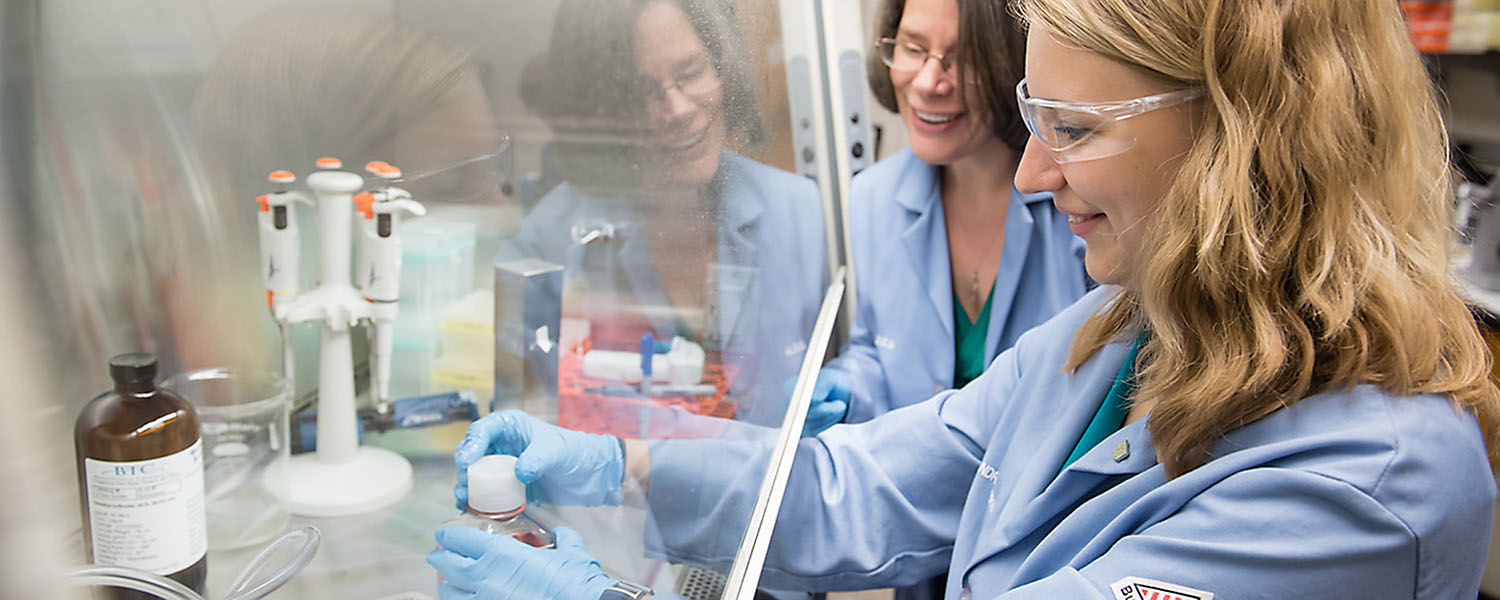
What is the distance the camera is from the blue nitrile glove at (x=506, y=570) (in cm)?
72

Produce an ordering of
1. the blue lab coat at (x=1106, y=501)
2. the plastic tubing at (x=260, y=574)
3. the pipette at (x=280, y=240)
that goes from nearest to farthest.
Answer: the plastic tubing at (x=260, y=574) < the blue lab coat at (x=1106, y=501) < the pipette at (x=280, y=240)

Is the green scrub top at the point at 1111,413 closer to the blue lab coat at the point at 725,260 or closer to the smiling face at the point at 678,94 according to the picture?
the blue lab coat at the point at 725,260

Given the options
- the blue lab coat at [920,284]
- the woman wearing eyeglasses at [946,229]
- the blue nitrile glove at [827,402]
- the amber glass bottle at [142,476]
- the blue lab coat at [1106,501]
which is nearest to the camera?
the amber glass bottle at [142,476]

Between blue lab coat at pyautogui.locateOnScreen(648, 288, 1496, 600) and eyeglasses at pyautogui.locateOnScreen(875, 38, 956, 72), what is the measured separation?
0.60 meters

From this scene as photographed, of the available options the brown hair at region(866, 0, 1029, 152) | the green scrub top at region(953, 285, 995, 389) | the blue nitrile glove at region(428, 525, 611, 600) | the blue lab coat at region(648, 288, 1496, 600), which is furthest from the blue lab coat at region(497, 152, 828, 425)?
the green scrub top at region(953, 285, 995, 389)

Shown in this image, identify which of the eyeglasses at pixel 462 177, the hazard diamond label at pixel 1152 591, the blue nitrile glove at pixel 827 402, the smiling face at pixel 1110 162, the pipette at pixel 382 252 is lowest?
the blue nitrile glove at pixel 827 402

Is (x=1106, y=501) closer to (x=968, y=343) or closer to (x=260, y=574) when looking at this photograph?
(x=260, y=574)

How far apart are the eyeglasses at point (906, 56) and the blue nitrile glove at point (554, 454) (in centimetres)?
106

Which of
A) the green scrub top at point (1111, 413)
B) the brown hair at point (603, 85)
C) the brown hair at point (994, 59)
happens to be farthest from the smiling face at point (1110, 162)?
the brown hair at point (994, 59)

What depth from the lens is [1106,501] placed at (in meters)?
0.99

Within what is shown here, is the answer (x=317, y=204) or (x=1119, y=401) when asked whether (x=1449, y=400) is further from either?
(x=317, y=204)

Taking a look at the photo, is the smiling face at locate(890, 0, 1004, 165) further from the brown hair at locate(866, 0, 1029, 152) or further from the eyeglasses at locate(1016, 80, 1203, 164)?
the eyeglasses at locate(1016, 80, 1203, 164)

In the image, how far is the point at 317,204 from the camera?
0.99 metres

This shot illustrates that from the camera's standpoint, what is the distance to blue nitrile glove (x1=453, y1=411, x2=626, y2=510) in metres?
0.86
